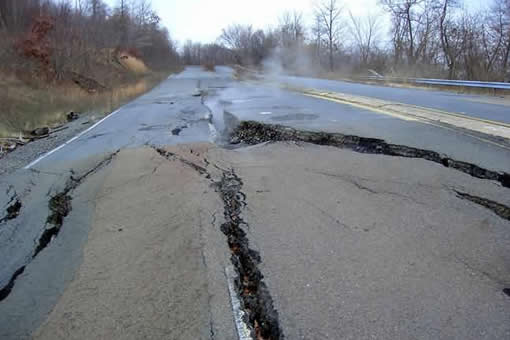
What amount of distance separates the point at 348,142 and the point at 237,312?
520cm

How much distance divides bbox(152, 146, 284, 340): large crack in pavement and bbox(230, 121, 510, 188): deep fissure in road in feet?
9.44

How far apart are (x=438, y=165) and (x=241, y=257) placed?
11.9 ft

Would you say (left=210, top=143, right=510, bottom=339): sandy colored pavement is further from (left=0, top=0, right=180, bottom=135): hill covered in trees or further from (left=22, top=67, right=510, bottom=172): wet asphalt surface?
(left=0, top=0, right=180, bottom=135): hill covered in trees

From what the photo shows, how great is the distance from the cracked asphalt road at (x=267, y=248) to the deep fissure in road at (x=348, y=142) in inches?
9.1

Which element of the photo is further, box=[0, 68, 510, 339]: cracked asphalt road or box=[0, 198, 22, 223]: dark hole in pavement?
box=[0, 198, 22, 223]: dark hole in pavement

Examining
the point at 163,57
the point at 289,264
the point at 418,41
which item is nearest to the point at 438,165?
the point at 289,264

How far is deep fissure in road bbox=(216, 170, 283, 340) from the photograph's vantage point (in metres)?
2.45

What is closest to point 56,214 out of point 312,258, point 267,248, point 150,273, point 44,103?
point 150,273

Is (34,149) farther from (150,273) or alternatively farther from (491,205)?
(491,205)

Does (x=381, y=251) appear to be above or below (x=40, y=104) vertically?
below

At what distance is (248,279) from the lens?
2.97 metres

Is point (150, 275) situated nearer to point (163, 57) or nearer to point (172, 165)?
point (172, 165)

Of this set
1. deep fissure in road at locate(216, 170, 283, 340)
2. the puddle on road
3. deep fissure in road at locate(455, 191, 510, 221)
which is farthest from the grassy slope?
deep fissure in road at locate(455, 191, 510, 221)

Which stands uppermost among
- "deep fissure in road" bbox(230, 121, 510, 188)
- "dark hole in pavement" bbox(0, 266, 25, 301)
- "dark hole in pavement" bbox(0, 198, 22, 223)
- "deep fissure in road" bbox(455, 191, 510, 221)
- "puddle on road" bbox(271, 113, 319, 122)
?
"puddle on road" bbox(271, 113, 319, 122)
